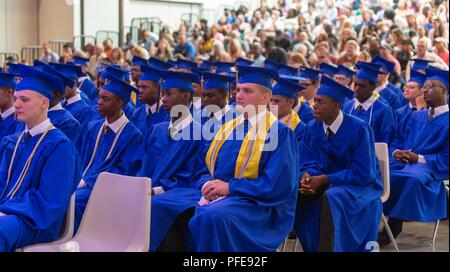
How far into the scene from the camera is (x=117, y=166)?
20.9 ft

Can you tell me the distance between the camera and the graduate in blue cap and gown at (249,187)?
17.0ft

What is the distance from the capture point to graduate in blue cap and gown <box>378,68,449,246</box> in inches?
278

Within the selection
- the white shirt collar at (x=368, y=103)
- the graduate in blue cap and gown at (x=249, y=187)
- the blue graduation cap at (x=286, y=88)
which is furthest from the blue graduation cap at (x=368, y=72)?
the graduate in blue cap and gown at (x=249, y=187)

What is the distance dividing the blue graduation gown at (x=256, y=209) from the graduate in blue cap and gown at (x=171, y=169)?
43 cm

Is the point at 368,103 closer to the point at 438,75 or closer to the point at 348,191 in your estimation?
the point at 438,75

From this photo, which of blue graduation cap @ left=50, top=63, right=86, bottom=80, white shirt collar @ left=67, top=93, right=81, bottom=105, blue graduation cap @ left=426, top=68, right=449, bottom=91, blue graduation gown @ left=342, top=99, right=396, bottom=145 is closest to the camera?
blue graduation cap @ left=426, top=68, right=449, bottom=91

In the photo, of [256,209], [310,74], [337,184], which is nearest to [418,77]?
[310,74]

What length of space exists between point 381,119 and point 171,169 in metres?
2.46

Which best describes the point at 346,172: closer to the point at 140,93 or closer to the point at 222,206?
the point at 222,206

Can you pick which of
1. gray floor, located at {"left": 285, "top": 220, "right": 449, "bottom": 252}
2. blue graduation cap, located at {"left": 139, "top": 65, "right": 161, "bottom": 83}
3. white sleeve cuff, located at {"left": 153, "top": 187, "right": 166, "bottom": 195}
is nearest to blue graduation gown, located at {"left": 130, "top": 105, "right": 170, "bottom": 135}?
blue graduation cap, located at {"left": 139, "top": 65, "right": 161, "bottom": 83}

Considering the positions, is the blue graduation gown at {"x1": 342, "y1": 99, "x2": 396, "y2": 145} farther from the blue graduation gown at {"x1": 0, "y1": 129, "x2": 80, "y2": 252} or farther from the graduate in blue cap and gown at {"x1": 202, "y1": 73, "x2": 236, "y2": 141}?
the blue graduation gown at {"x1": 0, "y1": 129, "x2": 80, "y2": 252}

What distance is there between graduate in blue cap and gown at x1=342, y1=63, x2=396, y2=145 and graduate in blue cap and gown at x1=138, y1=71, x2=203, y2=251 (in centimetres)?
207

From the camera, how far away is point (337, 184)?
6.10m
